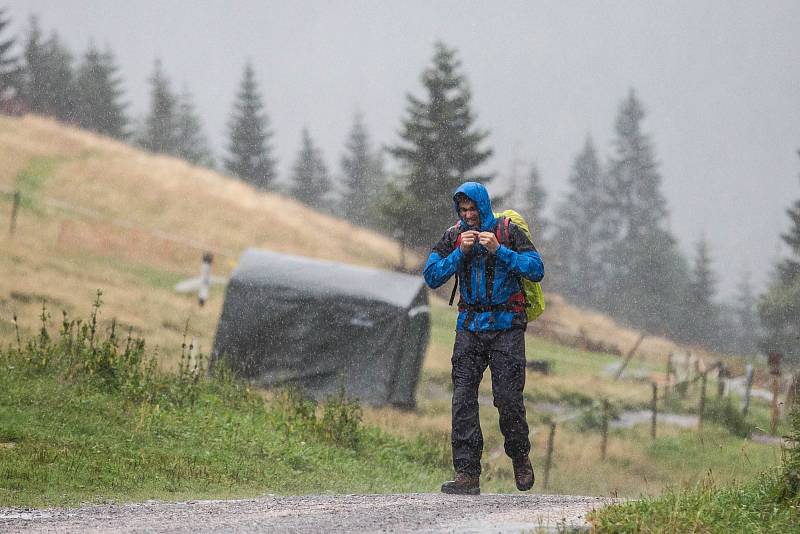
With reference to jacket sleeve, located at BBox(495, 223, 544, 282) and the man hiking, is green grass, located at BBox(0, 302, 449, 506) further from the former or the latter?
jacket sleeve, located at BBox(495, 223, 544, 282)

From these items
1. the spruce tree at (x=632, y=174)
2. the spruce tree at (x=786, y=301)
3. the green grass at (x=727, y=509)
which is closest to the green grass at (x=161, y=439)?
the green grass at (x=727, y=509)

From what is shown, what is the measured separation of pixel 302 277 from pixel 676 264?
73.4 meters

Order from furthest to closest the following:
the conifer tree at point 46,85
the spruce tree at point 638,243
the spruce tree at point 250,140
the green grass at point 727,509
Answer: the spruce tree at point 638,243, the conifer tree at point 46,85, the spruce tree at point 250,140, the green grass at point 727,509

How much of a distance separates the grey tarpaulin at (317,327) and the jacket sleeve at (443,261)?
9.95 metres

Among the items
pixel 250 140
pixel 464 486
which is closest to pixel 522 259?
pixel 464 486

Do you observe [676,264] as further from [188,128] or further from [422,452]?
[422,452]

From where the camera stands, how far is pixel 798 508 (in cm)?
539

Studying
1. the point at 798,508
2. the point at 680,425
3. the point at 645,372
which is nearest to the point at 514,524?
the point at 798,508

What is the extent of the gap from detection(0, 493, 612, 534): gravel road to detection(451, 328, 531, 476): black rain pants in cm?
35

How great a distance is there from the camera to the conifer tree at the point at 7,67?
67.4 meters

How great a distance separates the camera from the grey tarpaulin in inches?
656

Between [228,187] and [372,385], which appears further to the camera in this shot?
[228,187]

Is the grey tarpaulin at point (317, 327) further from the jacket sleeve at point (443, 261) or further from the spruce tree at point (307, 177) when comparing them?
the spruce tree at point (307, 177)

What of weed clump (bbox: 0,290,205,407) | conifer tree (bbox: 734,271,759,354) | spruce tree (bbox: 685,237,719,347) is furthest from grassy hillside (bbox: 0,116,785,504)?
conifer tree (bbox: 734,271,759,354)
